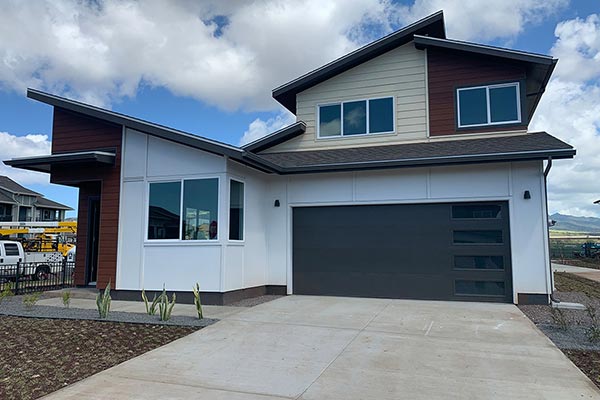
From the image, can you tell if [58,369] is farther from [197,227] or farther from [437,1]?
[437,1]

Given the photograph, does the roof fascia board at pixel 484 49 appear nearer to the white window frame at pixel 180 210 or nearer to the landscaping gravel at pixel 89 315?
the white window frame at pixel 180 210

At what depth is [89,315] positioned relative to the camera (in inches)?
324

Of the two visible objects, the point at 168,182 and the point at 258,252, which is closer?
the point at 168,182

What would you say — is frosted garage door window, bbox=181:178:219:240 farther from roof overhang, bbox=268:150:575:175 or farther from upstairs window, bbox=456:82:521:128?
upstairs window, bbox=456:82:521:128

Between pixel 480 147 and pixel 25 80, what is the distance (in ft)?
58.3

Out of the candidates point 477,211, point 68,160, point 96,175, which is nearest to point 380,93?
point 477,211

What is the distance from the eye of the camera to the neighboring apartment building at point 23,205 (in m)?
42.1

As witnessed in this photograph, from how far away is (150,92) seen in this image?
1891 centimetres

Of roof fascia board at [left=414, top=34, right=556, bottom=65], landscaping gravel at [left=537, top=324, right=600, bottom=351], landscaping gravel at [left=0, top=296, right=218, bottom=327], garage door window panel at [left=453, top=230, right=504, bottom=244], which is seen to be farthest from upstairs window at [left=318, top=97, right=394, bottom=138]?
landscaping gravel at [left=0, top=296, right=218, bottom=327]

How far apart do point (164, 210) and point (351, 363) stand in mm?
6529

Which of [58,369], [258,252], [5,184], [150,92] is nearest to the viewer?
[58,369]

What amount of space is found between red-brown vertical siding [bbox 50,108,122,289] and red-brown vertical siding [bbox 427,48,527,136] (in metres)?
8.45

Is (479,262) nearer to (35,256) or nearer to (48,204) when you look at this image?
(35,256)

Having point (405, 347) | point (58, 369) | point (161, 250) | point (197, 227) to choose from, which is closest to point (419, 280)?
point (405, 347)
